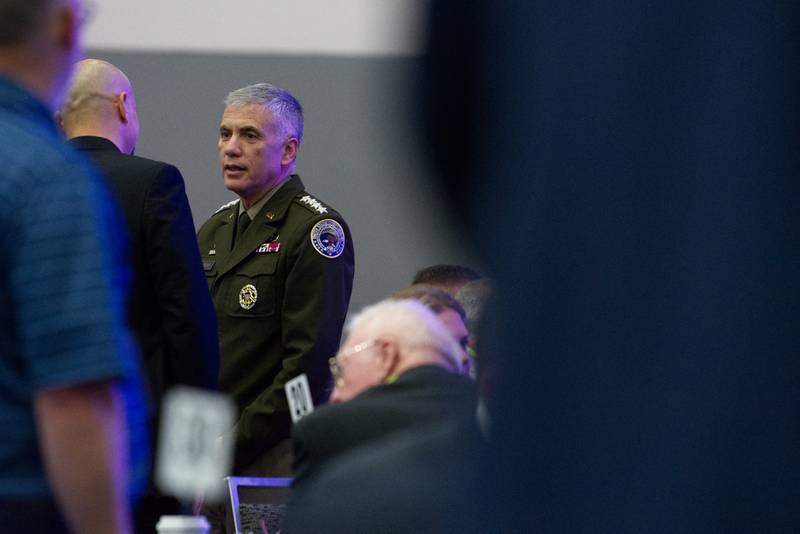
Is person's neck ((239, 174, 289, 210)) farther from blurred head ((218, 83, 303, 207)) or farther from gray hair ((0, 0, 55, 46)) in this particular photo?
gray hair ((0, 0, 55, 46))

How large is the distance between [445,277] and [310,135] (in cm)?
130

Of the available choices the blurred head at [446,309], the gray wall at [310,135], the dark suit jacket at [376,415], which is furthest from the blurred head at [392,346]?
the gray wall at [310,135]

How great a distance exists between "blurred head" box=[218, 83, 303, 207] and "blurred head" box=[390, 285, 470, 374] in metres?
0.68

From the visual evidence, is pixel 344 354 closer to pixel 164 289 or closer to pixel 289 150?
pixel 164 289

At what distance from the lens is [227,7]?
4.64m

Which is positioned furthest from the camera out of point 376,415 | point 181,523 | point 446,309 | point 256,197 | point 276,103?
point 276,103

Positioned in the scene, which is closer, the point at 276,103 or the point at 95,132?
the point at 95,132

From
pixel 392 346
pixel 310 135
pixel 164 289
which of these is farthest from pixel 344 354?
pixel 310 135

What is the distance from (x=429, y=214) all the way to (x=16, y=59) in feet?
2.55

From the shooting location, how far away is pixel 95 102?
8.65ft

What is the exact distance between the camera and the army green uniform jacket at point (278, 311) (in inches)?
127

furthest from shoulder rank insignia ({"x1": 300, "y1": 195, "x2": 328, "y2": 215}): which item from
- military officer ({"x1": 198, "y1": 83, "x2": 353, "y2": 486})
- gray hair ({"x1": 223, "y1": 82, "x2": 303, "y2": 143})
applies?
gray hair ({"x1": 223, "y1": 82, "x2": 303, "y2": 143})

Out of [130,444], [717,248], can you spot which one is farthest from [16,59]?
[717,248]

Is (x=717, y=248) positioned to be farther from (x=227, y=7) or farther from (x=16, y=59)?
(x=227, y=7)
